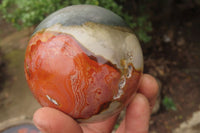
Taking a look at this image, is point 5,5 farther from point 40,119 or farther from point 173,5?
point 173,5

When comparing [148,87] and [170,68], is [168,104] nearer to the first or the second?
[170,68]

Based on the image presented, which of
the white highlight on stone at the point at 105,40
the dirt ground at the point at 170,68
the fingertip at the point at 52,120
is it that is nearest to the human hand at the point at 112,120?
the fingertip at the point at 52,120

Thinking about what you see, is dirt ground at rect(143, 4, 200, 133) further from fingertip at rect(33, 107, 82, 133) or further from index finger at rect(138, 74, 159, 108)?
fingertip at rect(33, 107, 82, 133)

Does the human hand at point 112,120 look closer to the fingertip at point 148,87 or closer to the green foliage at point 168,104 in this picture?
the fingertip at point 148,87

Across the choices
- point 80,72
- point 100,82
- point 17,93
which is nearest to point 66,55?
point 80,72

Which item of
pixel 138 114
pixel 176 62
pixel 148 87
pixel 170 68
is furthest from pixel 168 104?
pixel 138 114

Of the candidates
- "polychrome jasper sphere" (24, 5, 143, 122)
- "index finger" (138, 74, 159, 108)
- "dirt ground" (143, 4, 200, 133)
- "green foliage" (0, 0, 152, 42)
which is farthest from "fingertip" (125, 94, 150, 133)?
"dirt ground" (143, 4, 200, 133)
